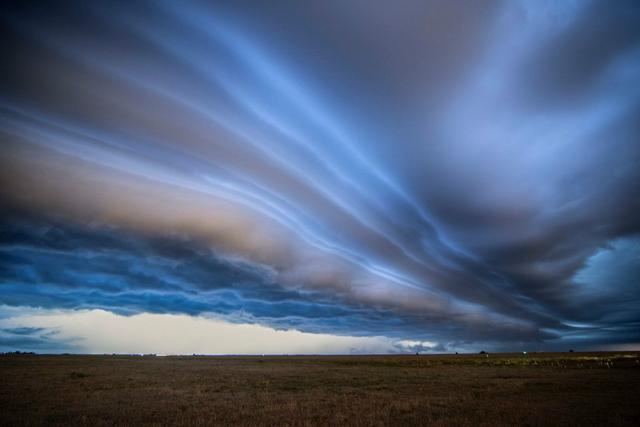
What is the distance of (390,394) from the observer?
30000 mm

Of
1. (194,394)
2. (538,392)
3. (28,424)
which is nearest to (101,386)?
(194,394)

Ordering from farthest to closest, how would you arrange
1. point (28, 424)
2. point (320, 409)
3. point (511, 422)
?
point (320, 409), point (511, 422), point (28, 424)

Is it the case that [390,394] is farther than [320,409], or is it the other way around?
[390,394]

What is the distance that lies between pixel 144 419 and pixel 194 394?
10.6 meters

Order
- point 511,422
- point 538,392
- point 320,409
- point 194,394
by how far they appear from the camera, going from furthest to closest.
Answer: point 538,392
point 194,394
point 320,409
point 511,422

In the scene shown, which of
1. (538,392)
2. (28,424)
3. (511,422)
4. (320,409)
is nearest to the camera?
(28,424)

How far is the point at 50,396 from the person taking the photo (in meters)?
26.5

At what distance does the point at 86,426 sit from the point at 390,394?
22.0 m

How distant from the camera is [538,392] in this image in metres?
31.5

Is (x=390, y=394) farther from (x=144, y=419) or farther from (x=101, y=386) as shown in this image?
(x=101, y=386)

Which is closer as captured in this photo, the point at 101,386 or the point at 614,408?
the point at 614,408

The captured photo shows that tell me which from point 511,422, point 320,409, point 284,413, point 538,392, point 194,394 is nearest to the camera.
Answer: point 511,422

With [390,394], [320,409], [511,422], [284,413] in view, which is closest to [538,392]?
[390,394]

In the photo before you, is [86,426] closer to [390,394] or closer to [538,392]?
[390,394]
